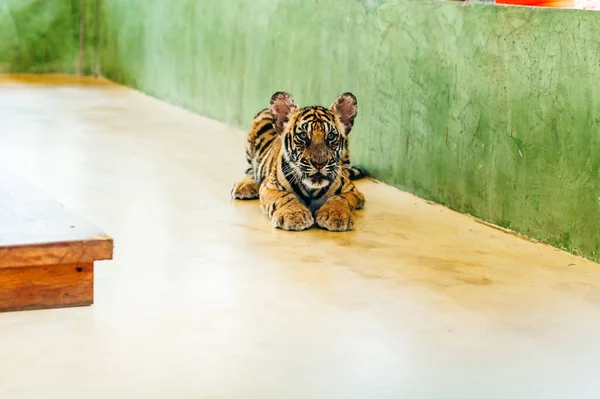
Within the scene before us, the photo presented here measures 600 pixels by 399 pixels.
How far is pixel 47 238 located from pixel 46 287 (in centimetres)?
19

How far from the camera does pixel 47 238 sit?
3789 millimetres

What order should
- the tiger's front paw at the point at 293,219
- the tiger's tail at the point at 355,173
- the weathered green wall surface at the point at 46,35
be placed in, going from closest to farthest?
the tiger's front paw at the point at 293,219
the tiger's tail at the point at 355,173
the weathered green wall surface at the point at 46,35

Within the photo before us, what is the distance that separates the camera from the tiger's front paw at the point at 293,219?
204 inches

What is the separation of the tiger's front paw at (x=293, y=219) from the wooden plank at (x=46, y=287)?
1.41 m

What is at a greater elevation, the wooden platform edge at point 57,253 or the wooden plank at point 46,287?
the wooden platform edge at point 57,253

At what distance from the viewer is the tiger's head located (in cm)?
529

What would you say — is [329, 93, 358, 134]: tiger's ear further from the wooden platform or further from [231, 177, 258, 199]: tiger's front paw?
the wooden platform

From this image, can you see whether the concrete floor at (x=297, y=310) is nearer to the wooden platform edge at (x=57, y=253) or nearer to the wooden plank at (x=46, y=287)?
the wooden plank at (x=46, y=287)

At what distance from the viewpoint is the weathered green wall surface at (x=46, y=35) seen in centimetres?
A: 1086

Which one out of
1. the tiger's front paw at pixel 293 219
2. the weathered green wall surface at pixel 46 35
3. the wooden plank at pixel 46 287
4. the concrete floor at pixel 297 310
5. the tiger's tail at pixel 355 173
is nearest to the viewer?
the concrete floor at pixel 297 310

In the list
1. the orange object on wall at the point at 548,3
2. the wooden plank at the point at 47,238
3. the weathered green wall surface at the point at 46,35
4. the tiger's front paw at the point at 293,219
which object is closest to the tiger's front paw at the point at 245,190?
the tiger's front paw at the point at 293,219

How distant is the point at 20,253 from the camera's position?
146 inches

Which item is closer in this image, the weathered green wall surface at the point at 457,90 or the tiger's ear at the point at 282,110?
the weathered green wall surface at the point at 457,90

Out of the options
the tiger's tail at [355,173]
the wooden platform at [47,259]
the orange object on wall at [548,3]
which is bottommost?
the tiger's tail at [355,173]
